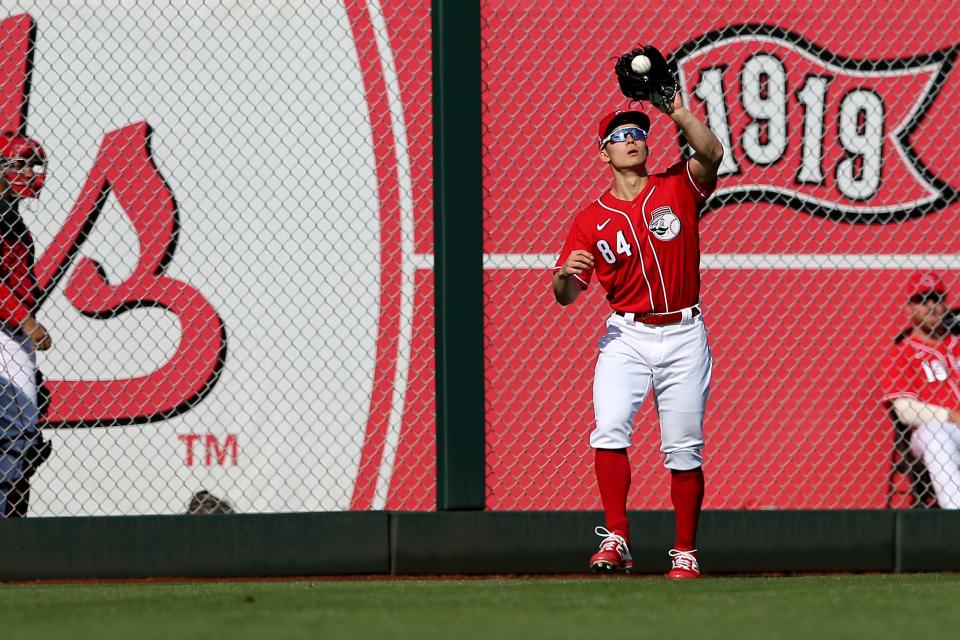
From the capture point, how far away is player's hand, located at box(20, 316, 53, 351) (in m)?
5.42

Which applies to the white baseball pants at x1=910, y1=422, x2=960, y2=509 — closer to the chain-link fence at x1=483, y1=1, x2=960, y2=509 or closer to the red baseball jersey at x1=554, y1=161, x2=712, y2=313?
the chain-link fence at x1=483, y1=1, x2=960, y2=509

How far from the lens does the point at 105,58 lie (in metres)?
5.99

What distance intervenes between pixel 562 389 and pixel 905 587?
7.47 feet

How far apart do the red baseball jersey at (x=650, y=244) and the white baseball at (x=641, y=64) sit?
364mm

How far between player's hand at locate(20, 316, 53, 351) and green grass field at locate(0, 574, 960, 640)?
132 cm

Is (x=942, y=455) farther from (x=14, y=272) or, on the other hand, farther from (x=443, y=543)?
(x=14, y=272)

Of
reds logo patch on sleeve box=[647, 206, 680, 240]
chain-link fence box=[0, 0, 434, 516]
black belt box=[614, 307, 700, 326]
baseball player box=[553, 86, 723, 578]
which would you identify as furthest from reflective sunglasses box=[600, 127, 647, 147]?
chain-link fence box=[0, 0, 434, 516]

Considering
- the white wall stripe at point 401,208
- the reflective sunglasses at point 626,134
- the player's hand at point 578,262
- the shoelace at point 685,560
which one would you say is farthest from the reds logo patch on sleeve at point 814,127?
the shoelace at point 685,560

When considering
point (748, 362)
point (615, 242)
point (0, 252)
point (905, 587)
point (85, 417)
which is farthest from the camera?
point (748, 362)

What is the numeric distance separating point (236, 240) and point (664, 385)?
237 cm

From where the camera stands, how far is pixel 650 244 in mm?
4422

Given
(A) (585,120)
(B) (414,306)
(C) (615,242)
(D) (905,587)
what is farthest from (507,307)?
(D) (905,587)

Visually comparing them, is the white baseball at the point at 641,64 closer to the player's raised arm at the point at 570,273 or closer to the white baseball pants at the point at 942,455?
the player's raised arm at the point at 570,273

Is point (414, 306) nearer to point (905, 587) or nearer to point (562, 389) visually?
point (562, 389)
